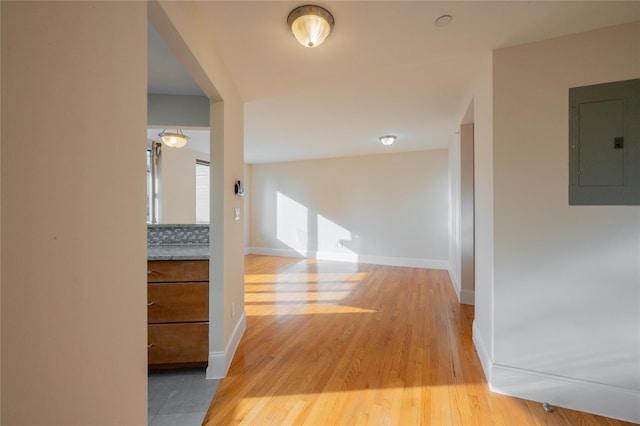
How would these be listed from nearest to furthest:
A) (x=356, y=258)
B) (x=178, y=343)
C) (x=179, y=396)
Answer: (x=179, y=396) → (x=178, y=343) → (x=356, y=258)

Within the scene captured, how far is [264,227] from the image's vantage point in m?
7.44

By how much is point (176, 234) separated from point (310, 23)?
2092mm

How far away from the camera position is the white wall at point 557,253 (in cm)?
158

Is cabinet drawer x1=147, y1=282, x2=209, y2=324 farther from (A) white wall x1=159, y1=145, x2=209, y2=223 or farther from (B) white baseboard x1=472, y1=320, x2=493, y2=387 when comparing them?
(A) white wall x1=159, y1=145, x2=209, y2=223

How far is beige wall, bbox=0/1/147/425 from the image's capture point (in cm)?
55

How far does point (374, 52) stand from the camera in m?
1.90

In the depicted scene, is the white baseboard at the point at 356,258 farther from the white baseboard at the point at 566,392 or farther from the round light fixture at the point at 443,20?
the round light fixture at the point at 443,20

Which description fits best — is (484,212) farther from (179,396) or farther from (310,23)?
(179,396)

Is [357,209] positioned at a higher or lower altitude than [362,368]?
higher

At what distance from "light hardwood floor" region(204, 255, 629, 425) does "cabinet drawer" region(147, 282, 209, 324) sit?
1.69 ft

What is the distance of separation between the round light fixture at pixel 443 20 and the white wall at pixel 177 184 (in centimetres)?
467

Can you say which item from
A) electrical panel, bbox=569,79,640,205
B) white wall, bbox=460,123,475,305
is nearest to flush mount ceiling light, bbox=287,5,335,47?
electrical panel, bbox=569,79,640,205

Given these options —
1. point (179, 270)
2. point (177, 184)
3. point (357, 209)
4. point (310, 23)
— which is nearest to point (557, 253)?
point (310, 23)

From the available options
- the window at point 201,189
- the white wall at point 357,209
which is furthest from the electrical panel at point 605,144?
the window at point 201,189
